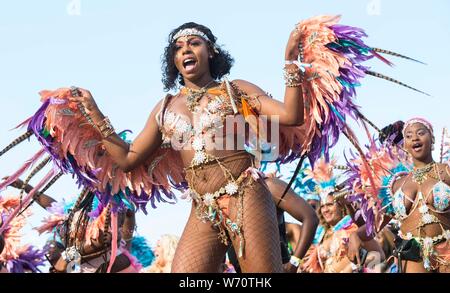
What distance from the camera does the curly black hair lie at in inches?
266

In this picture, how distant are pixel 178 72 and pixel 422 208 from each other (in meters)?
2.88

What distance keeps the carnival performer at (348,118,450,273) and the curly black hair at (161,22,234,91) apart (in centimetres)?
261

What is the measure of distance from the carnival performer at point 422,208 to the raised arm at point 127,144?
302 cm

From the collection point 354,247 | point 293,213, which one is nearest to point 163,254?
point 354,247

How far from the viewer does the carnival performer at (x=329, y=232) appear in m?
12.2

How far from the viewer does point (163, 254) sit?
14695 mm

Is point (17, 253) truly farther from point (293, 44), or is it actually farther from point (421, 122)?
point (293, 44)

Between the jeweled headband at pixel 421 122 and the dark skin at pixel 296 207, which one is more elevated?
the jeweled headband at pixel 421 122

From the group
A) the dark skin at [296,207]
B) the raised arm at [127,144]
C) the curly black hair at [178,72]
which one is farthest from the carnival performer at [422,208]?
the raised arm at [127,144]

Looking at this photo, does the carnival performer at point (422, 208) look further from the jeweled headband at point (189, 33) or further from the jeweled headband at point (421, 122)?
the jeweled headband at point (189, 33)

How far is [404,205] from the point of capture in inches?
347

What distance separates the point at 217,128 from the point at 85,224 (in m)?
3.72
